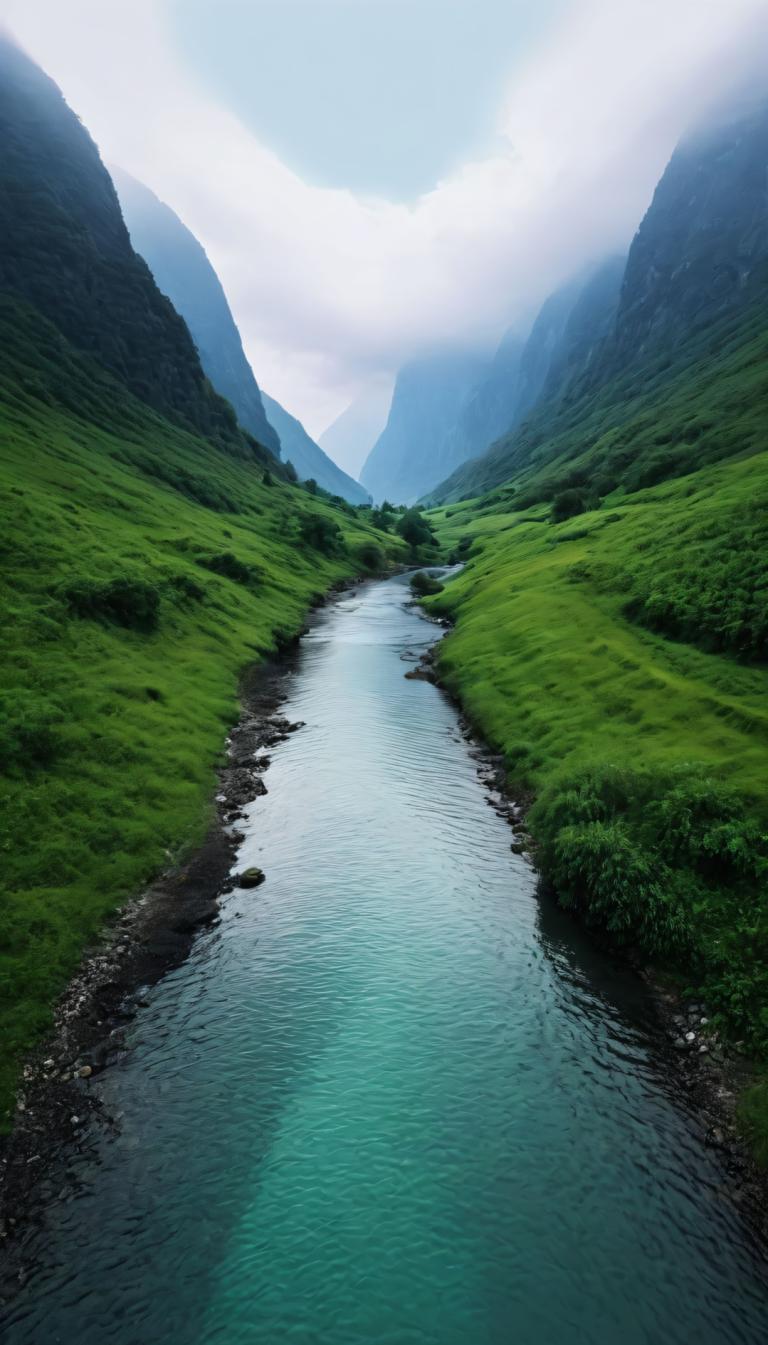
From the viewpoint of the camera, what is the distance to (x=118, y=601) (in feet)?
202

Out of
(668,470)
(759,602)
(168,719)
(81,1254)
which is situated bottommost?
(81,1254)

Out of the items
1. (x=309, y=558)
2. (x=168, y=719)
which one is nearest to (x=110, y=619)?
(x=168, y=719)

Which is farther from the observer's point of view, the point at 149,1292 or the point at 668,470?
the point at 668,470

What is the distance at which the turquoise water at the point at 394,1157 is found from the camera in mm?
16266

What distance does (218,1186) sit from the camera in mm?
19219

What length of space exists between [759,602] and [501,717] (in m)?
20.1

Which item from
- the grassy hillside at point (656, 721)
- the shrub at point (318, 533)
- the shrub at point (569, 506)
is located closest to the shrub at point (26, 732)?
the grassy hillside at point (656, 721)

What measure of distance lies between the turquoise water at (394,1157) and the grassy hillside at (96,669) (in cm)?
547

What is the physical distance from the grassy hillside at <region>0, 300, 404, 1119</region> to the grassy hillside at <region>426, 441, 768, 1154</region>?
21.7 meters

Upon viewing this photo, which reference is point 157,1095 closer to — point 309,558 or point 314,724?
point 314,724

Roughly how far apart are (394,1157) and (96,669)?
40.0 meters

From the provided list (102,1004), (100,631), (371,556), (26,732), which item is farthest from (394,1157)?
(371,556)

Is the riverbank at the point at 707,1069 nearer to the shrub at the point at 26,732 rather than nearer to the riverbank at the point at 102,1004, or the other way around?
the riverbank at the point at 102,1004

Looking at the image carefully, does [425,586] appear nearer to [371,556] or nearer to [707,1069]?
[371,556]
